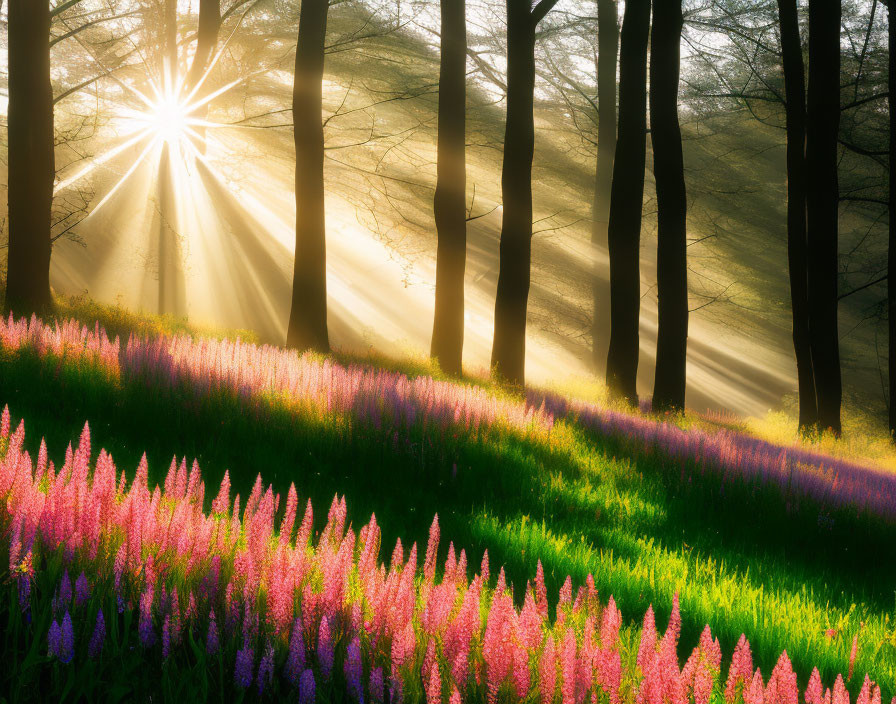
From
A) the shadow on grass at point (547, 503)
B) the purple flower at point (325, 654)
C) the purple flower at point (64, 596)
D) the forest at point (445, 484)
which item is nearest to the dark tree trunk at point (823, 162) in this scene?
the forest at point (445, 484)

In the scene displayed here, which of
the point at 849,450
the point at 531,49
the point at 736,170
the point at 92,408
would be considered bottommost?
the point at 849,450

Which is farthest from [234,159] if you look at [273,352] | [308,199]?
[273,352]

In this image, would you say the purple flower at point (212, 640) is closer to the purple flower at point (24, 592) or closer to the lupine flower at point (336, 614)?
the lupine flower at point (336, 614)

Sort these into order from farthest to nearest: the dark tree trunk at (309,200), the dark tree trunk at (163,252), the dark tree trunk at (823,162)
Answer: the dark tree trunk at (163,252) < the dark tree trunk at (823,162) < the dark tree trunk at (309,200)

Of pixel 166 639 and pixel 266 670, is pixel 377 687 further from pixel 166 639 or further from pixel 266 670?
pixel 166 639

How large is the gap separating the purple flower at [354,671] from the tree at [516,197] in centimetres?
1080

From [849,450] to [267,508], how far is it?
14.8 meters

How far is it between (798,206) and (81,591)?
17997 millimetres

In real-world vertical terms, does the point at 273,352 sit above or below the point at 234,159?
below

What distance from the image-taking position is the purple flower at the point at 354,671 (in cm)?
147

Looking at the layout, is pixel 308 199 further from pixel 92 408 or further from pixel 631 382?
pixel 92 408

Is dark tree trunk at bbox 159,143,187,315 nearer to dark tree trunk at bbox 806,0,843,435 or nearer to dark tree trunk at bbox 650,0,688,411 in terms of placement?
dark tree trunk at bbox 650,0,688,411

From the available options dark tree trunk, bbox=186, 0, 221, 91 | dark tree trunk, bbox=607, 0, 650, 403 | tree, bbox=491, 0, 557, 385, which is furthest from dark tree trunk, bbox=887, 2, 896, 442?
dark tree trunk, bbox=186, 0, 221, 91

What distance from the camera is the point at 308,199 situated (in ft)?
39.6
